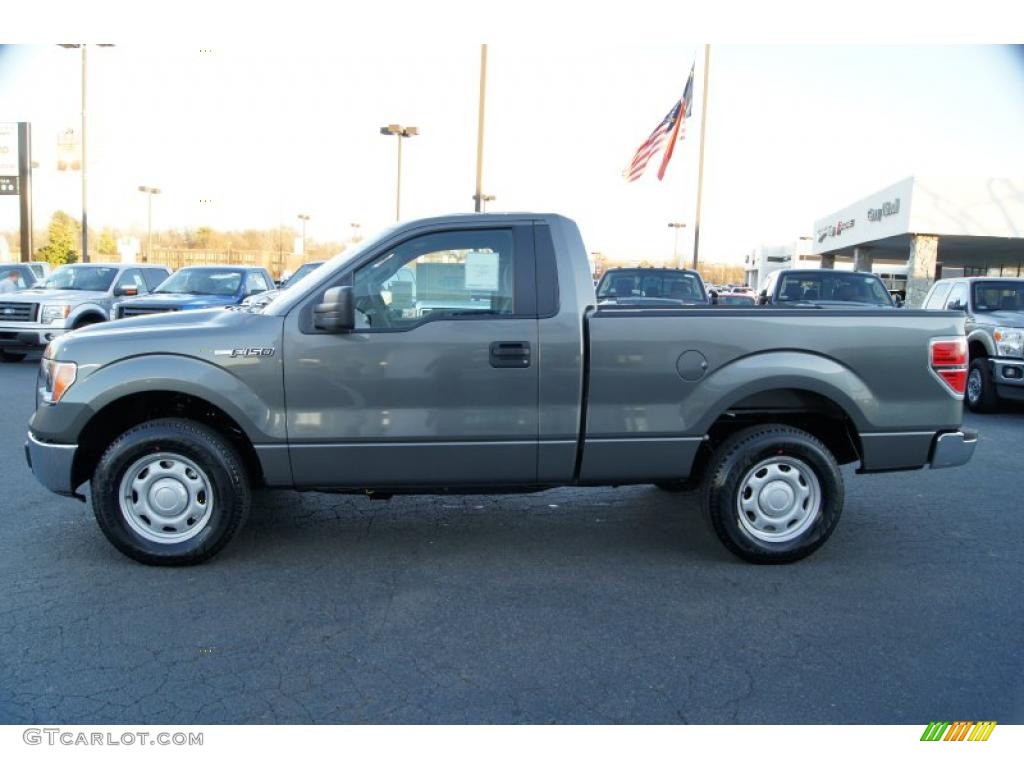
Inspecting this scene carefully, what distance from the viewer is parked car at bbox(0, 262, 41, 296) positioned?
57.9 ft

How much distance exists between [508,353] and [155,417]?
2.18 metres

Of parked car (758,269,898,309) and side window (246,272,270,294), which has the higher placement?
parked car (758,269,898,309)

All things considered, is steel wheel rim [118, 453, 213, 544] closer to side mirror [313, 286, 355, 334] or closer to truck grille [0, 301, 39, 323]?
side mirror [313, 286, 355, 334]

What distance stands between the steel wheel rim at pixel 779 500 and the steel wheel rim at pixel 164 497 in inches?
124

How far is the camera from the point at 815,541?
4785mm

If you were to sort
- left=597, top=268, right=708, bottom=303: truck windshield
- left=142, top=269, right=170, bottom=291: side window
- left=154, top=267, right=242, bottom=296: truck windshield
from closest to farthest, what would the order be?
1. left=597, top=268, right=708, bottom=303: truck windshield
2. left=154, top=267, right=242, bottom=296: truck windshield
3. left=142, top=269, right=170, bottom=291: side window

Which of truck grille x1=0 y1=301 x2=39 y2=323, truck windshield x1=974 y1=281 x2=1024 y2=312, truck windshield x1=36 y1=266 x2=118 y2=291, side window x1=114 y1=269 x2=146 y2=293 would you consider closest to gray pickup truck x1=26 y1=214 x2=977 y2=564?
truck windshield x1=974 y1=281 x2=1024 y2=312

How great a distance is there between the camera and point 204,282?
14.1m

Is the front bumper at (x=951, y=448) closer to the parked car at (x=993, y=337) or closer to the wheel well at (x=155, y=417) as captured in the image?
the wheel well at (x=155, y=417)

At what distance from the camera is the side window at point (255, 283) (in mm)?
14309

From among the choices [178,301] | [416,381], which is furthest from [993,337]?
[178,301]

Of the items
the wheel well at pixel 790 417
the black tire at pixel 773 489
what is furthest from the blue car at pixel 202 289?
the black tire at pixel 773 489

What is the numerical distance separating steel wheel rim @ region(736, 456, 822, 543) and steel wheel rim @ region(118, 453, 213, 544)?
10.3ft

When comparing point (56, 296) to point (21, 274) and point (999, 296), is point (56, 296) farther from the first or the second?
point (999, 296)
